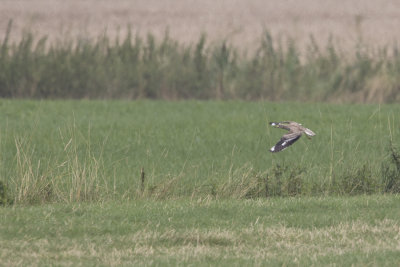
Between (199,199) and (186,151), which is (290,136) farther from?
(186,151)

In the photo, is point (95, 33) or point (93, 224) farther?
point (95, 33)

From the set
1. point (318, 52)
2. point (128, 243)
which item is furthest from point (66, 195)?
point (318, 52)

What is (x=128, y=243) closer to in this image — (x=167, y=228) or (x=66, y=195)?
(x=167, y=228)


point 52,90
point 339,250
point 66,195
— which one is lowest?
point 52,90

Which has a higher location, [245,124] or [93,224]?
[93,224]

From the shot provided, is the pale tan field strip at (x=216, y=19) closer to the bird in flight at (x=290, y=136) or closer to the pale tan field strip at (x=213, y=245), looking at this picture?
the bird in flight at (x=290, y=136)

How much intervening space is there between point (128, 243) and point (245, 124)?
8013 millimetres

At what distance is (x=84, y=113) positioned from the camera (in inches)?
667

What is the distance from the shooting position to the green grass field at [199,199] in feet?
25.8

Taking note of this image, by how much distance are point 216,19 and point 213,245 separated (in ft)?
57.0

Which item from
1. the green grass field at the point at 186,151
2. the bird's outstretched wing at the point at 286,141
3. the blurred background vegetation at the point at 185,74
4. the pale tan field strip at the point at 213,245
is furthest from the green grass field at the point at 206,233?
the blurred background vegetation at the point at 185,74

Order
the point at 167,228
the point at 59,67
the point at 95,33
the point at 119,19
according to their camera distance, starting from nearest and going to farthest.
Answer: the point at 167,228 → the point at 59,67 → the point at 95,33 → the point at 119,19

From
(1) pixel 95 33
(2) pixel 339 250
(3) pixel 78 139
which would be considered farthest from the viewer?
(1) pixel 95 33

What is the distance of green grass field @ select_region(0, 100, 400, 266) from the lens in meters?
7.85
